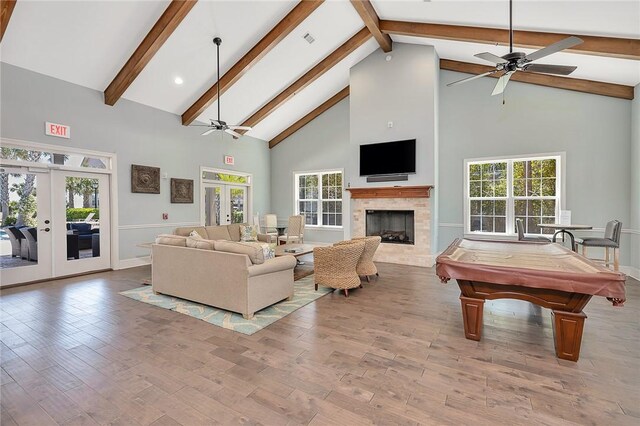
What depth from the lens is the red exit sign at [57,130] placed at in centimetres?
507

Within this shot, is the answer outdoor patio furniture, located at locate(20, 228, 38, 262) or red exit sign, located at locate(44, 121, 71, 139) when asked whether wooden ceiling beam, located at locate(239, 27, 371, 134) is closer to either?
red exit sign, located at locate(44, 121, 71, 139)

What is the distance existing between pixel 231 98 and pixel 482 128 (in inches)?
233

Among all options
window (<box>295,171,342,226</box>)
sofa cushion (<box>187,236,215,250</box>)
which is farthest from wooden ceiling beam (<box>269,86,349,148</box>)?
sofa cushion (<box>187,236,215,250</box>)

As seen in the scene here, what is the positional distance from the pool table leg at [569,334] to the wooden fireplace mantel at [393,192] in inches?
155

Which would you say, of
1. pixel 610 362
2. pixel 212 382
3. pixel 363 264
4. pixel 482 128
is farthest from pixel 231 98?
pixel 610 362

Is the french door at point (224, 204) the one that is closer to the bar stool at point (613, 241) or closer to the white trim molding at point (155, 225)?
the white trim molding at point (155, 225)

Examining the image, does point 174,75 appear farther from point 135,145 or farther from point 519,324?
point 519,324

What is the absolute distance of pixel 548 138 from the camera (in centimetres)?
586

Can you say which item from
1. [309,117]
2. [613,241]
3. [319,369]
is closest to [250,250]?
[319,369]

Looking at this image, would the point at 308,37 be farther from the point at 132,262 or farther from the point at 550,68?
the point at 132,262

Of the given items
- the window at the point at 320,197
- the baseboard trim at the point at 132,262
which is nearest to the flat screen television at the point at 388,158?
the window at the point at 320,197

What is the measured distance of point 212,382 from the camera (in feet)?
7.24

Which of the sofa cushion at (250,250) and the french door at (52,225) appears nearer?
the sofa cushion at (250,250)

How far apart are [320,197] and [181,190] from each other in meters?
3.93
